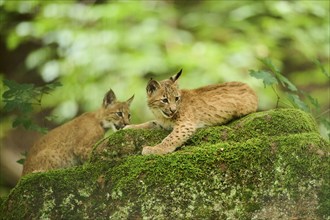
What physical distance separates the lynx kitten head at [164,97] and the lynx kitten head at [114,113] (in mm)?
1337

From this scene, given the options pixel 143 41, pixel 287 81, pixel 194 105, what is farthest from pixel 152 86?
pixel 143 41

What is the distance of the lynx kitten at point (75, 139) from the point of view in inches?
251

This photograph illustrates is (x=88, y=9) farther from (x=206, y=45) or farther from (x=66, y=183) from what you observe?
(x=66, y=183)

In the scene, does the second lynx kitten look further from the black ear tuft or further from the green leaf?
the green leaf

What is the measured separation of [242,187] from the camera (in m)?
4.50

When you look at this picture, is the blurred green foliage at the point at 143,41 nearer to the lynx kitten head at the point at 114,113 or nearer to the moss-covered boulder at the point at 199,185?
the lynx kitten head at the point at 114,113

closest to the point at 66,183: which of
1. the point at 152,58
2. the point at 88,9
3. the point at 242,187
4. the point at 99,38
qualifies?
the point at 242,187

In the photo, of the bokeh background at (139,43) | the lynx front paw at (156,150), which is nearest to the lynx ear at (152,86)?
the lynx front paw at (156,150)

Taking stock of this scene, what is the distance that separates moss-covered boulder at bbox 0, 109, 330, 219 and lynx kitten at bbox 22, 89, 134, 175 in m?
1.43

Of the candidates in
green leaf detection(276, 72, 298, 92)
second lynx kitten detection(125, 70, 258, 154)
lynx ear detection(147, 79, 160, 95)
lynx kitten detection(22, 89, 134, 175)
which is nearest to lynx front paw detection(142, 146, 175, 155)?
second lynx kitten detection(125, 70, 258, 154)

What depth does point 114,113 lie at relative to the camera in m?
7.05

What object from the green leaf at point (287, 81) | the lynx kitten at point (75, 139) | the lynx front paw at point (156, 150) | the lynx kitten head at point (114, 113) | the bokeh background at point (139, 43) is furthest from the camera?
the bokeh background at point (139, 43)

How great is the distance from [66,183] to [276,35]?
836 cm

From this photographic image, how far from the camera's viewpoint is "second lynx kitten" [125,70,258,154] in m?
5.51
